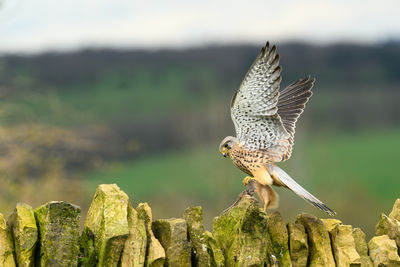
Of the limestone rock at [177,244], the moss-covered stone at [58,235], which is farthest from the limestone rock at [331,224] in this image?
the moss-covered stone at [58,235]

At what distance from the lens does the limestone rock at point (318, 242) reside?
3.58 meters

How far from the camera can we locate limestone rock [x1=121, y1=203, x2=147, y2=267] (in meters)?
3.13

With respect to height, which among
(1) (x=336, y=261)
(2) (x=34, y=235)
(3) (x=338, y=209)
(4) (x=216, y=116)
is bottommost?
(1) (x=336, y=261)

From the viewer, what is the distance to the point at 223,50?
1288 centimetres

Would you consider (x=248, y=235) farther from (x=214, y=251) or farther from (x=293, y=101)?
(x=293, y=101)

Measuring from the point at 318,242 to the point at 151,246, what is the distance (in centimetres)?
108

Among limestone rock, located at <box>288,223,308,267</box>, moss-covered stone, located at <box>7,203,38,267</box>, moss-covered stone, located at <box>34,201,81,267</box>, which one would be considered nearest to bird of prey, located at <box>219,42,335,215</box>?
limestone rock, located at <box>288,223,308,267</box>

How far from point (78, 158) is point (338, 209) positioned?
5.15 meters

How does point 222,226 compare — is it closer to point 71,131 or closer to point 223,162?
point 71,131

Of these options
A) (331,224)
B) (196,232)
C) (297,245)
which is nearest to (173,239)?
(196,232)

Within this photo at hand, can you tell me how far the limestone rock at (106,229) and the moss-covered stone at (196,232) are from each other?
1.38ft

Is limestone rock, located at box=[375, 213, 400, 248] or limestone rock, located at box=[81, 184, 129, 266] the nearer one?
limestone rock, located at box=[81, 184, 129, 266]

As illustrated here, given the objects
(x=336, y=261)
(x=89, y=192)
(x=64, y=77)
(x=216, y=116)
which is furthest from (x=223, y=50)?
(x=336, y=261)

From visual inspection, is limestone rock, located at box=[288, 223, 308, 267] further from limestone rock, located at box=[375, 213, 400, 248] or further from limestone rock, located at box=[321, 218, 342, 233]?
limestone rock, located at box=[375, 213, 400, 248]
